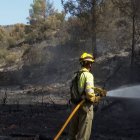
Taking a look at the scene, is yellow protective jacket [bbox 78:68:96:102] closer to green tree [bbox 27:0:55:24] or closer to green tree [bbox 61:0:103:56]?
green tree [bbox 61:0:103:56]

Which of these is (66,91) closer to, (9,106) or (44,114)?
(9,106)

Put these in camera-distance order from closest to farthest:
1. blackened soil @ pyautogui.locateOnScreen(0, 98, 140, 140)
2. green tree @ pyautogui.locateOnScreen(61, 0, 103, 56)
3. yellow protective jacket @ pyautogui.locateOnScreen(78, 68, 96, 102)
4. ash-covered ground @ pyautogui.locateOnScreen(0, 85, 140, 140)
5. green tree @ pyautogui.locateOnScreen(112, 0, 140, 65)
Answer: yellow protective jacket @ pyautogui.locateOnScreen(78, 68, 96, 102) → ash-covered ground @ pyautogui.locateOnScreen(0, 85, 140, 140) → blackened soil @ pyautogui.locateOnScreen(0, 98, 140, 140) → green tree @ pyautogui.locateOnScreen(112, 0, 140, 65) → green tree @ pyautogui.locateOnScreen(61, 0, 103, 56)

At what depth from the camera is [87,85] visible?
886 centimetres

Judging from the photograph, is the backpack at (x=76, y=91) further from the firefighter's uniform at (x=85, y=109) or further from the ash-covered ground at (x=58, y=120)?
the ash-covered ground at (x=58, y=120)

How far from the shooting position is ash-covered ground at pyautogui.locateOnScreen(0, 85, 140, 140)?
13016 mm

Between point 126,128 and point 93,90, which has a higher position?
point 93,90

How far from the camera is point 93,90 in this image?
8930 mm

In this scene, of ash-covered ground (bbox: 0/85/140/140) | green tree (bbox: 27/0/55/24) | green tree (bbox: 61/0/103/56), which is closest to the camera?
ash-covered ground (bbox: 0/85/140/140)

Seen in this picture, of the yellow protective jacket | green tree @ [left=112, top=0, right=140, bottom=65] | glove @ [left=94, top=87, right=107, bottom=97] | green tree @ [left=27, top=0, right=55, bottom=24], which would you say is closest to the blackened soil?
glove @ [left=94, top=87, right=107, bottom=97]

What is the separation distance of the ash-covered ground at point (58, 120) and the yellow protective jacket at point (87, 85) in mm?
3428

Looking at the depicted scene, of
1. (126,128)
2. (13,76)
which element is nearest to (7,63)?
(13,76)

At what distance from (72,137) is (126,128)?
5.49 metres

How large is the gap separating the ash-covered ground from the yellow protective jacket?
3.43m

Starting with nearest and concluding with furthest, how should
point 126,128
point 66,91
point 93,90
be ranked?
point 93,90 < point 126,128 < point 66,91
